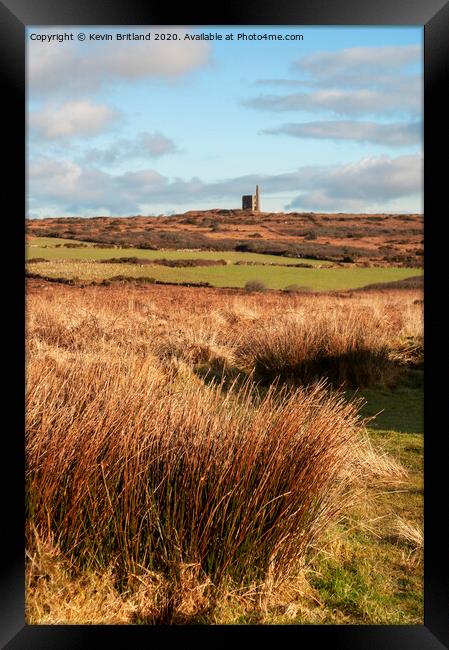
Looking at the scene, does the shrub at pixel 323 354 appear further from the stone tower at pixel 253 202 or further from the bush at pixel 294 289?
the bush at pixel 294 289

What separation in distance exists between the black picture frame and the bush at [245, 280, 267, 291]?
55.8 ft

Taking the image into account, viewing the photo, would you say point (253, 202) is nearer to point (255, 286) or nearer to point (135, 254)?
point (255, 286)

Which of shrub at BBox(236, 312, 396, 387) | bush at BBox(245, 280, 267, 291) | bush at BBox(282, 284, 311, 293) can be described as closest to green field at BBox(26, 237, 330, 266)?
bush at BBox(282, 284, 311, 293)

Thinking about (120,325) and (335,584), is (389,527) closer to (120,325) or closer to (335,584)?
(335,584)

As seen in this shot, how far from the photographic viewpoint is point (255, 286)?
19.9 meters

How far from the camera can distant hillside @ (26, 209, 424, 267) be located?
2625 centimetres

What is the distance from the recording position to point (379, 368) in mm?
8477

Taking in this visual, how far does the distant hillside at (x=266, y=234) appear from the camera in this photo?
2625cm

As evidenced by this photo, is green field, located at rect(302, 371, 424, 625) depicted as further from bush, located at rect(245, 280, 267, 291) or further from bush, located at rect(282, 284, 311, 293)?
bush, located at rect(282, 284, 311, 293)

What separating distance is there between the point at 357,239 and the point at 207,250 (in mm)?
6458

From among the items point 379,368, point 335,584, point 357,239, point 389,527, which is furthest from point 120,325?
point 357,239

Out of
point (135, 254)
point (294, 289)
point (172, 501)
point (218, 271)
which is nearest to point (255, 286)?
point (294, 289)

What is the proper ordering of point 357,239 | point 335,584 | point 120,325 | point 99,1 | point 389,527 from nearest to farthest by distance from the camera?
point 99,1, point 335,584, point 389,527, point 120,325, point 357,239
